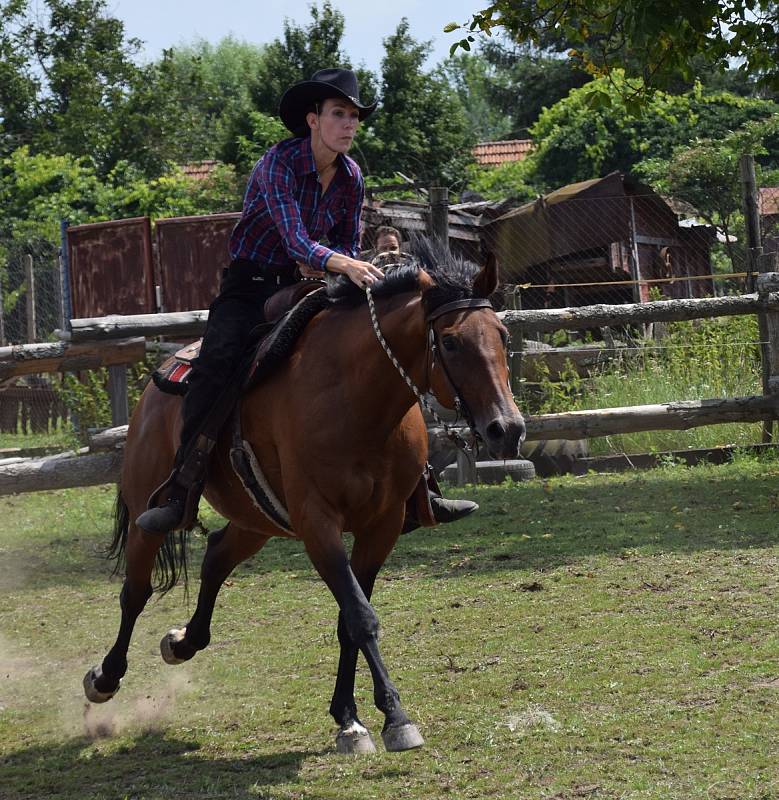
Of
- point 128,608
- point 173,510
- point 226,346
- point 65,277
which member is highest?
point 65,277

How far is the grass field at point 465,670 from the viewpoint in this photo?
432 centimetres

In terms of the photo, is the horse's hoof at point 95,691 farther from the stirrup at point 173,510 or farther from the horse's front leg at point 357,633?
the horse's front leg at point 357,633

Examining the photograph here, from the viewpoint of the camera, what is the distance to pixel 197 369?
5.32 metres

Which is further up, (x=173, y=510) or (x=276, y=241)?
(x=276, y=241)

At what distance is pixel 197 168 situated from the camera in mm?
31703

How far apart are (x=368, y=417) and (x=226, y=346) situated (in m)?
0.98

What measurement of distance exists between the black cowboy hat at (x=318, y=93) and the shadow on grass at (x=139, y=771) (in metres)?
2.76

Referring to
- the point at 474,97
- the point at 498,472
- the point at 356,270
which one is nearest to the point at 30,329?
the point at 498,472

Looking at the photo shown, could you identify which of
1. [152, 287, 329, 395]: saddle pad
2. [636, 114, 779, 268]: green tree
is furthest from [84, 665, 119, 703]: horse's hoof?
[636, 114, 779, 268]: green tree

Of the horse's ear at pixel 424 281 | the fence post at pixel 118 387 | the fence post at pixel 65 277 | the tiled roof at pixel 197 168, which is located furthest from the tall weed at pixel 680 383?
the tiled roof at pixel 197 168

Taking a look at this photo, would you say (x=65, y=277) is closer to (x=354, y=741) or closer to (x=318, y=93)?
(x=318, y=93)

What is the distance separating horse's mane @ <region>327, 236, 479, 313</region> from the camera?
4461 mm

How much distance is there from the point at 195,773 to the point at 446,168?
2678 centimetres

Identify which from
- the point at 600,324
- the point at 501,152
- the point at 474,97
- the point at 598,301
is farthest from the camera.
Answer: the point at 474,97
